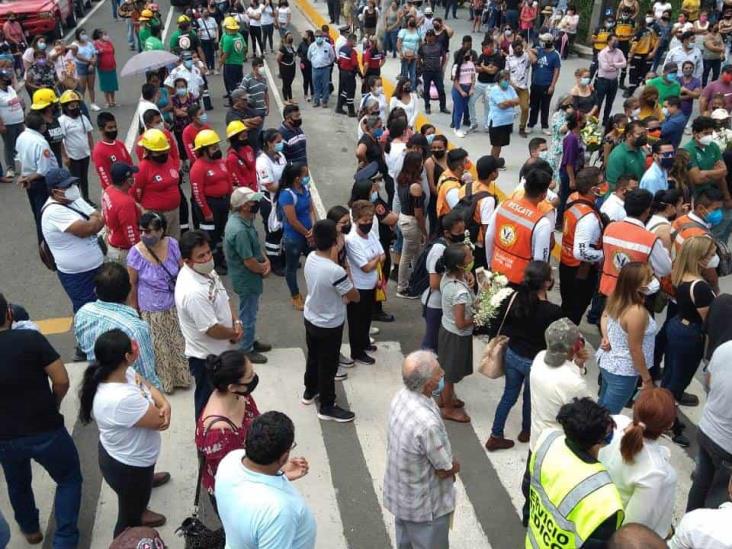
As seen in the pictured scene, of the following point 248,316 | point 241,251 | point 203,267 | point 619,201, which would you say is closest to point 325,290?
point 203,267

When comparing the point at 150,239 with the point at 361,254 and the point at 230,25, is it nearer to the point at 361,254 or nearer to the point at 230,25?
the point at 361,254

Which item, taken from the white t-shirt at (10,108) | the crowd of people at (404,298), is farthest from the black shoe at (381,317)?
the white t-shirt at (10,108)

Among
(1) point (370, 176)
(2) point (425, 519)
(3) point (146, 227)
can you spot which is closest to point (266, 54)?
(1) point (370, 176)

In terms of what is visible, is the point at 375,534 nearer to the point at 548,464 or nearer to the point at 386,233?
the point at 548,464

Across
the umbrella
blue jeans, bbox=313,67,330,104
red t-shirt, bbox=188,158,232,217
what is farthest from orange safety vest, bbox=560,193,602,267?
blue jeans, bbox=313,67,330,104

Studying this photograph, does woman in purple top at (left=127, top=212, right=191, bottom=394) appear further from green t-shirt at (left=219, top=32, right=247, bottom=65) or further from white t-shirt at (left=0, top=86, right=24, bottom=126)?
green t-shirt at (left=219, top=32, right=247, bottom=65)

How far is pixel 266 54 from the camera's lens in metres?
21.0

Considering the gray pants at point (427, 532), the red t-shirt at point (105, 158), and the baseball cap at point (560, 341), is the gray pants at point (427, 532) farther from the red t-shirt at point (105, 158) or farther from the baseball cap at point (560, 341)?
the red t-shirt at point (105, 158)

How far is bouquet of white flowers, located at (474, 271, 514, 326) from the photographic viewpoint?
5.39 metres

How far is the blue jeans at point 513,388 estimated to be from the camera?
17.0 ft

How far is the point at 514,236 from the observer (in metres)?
6.19

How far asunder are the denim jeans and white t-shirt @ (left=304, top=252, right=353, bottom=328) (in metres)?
2.63

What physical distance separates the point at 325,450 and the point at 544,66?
9.52m

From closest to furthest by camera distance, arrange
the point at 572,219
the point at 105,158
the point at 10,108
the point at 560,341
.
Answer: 1. the point at 560,341
2. the point at 572,219
3. the point at 105,158
4. the point at 10,108
